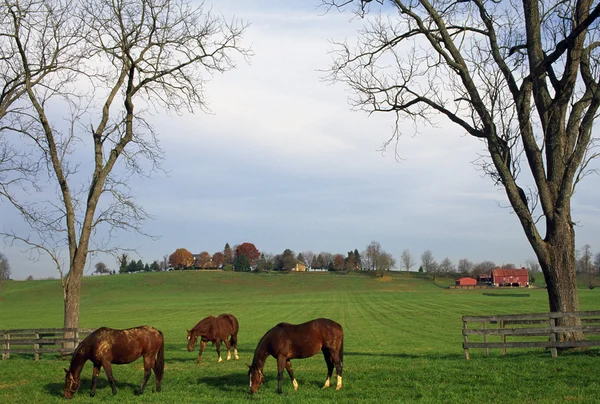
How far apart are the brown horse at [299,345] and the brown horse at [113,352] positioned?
2343 mm

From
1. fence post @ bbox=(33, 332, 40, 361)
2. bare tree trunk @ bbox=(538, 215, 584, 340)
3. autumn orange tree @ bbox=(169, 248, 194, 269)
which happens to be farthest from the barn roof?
fence post @ bbox=(33, 332, 40, 361)

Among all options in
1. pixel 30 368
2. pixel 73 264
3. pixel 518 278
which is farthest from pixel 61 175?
pixel 518 278

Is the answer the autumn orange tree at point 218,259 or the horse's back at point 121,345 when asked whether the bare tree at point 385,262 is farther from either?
the horse's back at point 121,345

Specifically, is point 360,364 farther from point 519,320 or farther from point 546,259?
point 546,259

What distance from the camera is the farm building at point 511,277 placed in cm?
12850

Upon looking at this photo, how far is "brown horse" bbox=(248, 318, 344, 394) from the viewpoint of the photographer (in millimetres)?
10852

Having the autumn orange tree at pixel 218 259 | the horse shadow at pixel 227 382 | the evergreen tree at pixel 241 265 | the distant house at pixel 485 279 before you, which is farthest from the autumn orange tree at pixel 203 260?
the horse shadow at pixel 227 382

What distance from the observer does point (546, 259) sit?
14562mm

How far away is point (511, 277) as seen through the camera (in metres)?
131

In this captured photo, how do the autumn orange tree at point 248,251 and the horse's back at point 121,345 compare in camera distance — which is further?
the autumn orange tree at point 248,251

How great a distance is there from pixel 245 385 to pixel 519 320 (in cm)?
790

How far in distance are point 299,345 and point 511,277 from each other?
13224 cm

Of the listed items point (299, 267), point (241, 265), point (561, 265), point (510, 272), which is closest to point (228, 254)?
point (299, 267)

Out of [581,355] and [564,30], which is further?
[564,30]
